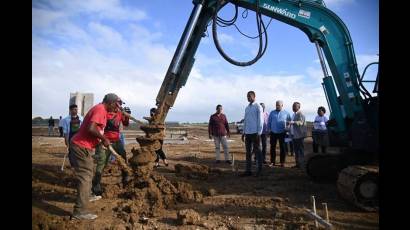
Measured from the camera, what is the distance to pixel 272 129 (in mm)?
10742

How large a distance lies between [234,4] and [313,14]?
170cm

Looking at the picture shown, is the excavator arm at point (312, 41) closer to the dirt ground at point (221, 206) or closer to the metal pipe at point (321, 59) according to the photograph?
the metal pipe at point (321, 59)

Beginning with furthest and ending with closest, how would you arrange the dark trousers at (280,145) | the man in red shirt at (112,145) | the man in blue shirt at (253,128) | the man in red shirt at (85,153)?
the dark trousers at (280,145)
the man in blue shirt at (253,128)
the man in red shirt at (112,145)
the man in red shirt at (85,153)

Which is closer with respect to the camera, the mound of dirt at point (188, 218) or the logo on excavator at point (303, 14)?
the mound of dirt at point (188, 218)

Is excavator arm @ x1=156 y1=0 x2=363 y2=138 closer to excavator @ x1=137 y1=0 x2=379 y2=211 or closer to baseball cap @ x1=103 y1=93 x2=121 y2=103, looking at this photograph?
excavator @ x1=137 y1=0 x2=379 y2=211

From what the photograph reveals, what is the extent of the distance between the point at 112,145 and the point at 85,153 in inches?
82.1

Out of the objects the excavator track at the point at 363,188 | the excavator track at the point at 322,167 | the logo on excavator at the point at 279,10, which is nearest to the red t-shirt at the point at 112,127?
the logo on excavator at the point at 279,10

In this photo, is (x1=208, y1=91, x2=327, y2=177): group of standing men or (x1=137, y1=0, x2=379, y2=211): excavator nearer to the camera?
(x1=137, y1=0, x2=379, y2=211): excavator

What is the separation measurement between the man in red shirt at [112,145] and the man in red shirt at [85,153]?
1.13 metres

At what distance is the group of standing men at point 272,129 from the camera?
28.6ft

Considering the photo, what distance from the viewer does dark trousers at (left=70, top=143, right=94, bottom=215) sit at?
5457 millimetres

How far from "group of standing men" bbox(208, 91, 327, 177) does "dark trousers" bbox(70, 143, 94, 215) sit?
4122 mm

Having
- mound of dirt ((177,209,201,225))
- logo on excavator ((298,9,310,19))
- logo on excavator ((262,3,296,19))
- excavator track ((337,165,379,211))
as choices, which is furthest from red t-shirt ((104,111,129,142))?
excavator track ((337,165,379,211))
